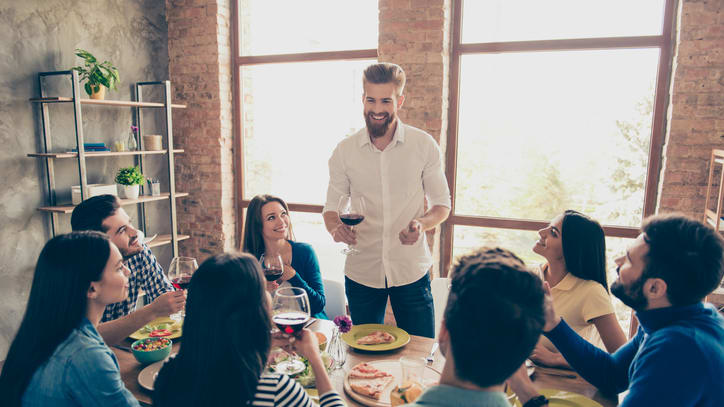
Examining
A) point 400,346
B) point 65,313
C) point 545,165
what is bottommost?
point 400,346

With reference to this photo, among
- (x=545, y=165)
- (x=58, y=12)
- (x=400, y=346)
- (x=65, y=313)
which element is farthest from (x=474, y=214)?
(x=58, y=12)

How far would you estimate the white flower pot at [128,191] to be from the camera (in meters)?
3.50

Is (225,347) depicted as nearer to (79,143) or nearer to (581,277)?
(581,277)

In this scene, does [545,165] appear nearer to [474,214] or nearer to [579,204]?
[579,204]

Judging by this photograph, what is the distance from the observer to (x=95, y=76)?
322 centimetres

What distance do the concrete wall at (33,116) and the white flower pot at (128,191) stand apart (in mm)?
150

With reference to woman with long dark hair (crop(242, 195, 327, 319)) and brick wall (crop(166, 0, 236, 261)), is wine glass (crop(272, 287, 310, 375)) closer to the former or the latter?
woman with long dark hair (crop(242, 195, 327, 319))

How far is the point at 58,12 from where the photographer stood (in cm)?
322

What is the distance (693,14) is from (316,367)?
2.81 m

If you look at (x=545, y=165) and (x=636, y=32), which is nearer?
(x=636, y=32)

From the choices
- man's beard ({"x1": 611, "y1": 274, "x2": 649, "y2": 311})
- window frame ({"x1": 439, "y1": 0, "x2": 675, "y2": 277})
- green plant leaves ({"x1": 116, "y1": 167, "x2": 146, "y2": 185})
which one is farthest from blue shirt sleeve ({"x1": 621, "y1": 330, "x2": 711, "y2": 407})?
green plant leaves ({"x1": 116, "y1": 167, "x2": 146, "y2": 185})

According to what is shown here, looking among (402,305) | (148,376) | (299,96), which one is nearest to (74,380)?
(148,376)

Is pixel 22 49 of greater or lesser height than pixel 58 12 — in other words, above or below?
below

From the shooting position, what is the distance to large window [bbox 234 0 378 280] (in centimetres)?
369
